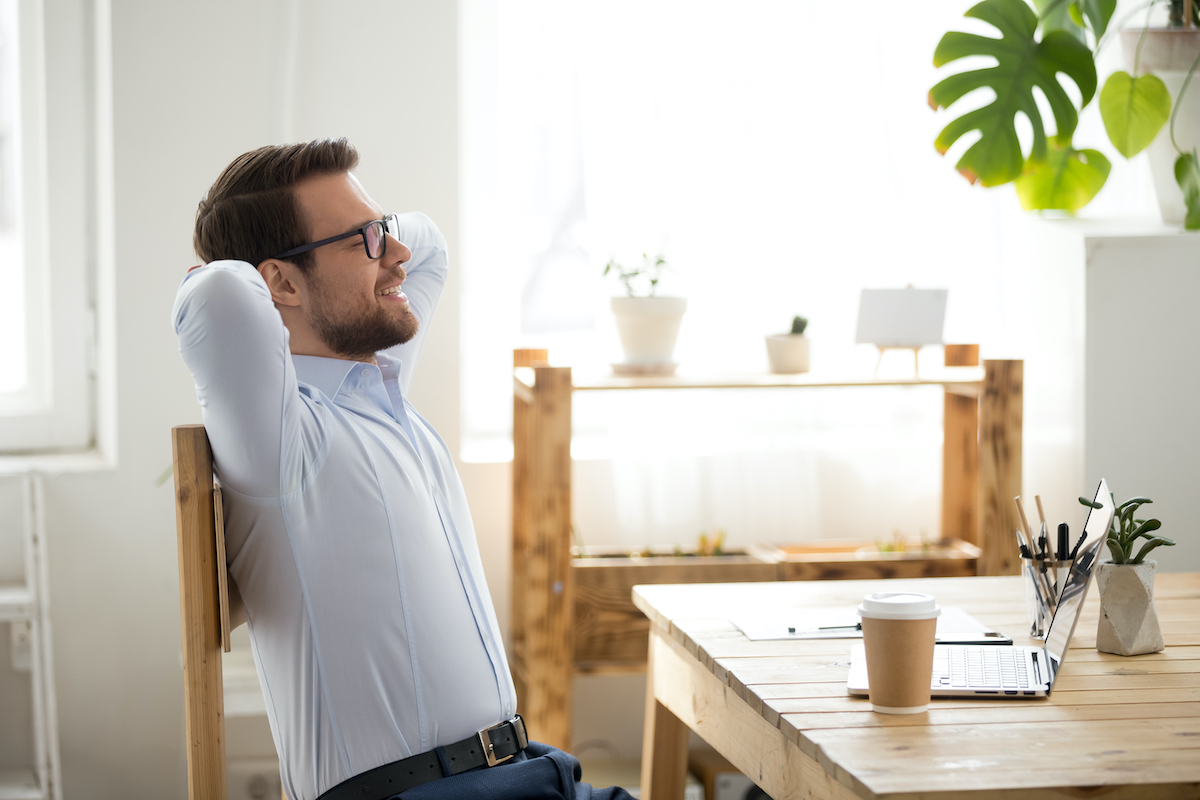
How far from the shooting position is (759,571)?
2.29 meters

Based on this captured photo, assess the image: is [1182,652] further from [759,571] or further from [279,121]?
[279,121]

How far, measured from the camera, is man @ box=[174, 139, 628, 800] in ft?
4.04

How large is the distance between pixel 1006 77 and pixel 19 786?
244cm

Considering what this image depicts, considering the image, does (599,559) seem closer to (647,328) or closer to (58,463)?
(647,328)

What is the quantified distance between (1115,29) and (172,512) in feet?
7.64

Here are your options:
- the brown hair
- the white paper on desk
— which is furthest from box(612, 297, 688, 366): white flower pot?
the brown hair

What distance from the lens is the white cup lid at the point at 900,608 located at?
44.6 inches

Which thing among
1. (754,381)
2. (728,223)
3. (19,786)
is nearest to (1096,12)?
(728,223)

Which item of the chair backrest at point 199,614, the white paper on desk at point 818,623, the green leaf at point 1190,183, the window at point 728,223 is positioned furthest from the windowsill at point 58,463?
the green leaf at point 1190,183

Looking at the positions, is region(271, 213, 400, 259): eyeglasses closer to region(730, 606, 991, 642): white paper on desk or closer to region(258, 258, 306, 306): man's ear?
→ region(258, 258, 306, 306): man's ear

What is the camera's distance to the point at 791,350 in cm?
236

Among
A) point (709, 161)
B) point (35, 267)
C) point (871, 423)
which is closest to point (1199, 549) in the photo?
point (871, 423)

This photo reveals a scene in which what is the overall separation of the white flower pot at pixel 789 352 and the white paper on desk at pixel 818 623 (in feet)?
2.72

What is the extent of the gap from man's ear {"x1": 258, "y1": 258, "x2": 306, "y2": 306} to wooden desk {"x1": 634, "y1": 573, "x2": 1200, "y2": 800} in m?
0.67
